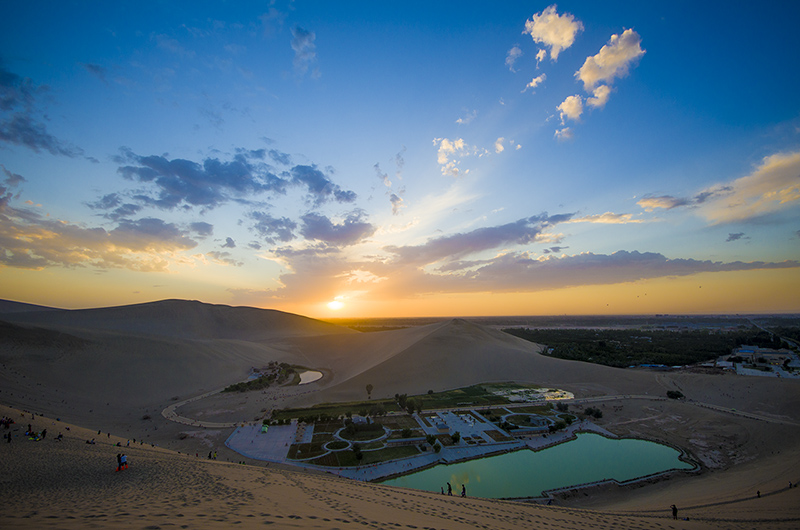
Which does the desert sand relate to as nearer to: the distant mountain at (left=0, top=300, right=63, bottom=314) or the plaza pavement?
the plaza pavement

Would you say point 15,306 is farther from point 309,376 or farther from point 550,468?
point 550,468

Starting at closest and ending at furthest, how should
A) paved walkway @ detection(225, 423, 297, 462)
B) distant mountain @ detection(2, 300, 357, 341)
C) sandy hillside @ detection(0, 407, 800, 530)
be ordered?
sandy hillside @ detection(0, 407, 800, 530), paved walkway @ detection(225, 423, 297, 462), distant mountain @ detection(2, 300, 357, 341)

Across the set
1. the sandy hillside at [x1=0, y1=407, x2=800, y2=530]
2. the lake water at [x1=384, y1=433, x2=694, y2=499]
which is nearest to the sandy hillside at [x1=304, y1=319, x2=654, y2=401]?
the lake water at [x1=384, y1=433, x2=694, y2=499]

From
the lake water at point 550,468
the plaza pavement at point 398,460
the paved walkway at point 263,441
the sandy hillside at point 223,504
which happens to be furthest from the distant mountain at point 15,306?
the lake water at point 550,468

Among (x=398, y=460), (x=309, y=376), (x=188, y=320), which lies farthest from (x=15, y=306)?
(x=398, y=460)

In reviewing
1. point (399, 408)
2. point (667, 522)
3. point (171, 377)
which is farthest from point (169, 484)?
point (171, 377)

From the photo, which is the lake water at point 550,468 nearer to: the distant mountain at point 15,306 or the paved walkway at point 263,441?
the paved walkway at point 263,441

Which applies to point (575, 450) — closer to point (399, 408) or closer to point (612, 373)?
point (399, 408)
